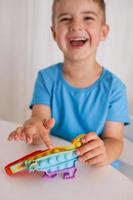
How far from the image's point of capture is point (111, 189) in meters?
0.55

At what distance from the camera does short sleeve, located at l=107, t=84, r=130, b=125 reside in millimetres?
859

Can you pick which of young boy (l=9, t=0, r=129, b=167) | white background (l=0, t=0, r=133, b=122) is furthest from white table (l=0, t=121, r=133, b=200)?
white background (l=0, t=0, r=133, b=122)

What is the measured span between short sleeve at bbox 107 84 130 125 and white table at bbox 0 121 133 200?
0.25m

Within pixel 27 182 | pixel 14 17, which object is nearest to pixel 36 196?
pixel 27 182

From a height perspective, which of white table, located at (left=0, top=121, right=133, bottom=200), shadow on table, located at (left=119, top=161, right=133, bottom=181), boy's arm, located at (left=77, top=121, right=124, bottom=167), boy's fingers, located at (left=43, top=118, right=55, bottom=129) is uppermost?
boy's fingers, located at (left=43, top=118, right=55, bottom=129)

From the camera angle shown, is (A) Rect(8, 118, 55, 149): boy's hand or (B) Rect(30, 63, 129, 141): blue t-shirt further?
(B) Rect(30, 63, 129, 141): blue t-shirt

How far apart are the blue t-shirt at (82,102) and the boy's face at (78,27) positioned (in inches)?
3.3

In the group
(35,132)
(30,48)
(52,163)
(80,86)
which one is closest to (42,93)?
(80,86)

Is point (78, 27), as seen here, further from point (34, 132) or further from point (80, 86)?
point (34, 132)

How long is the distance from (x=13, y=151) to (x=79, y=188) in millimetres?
186

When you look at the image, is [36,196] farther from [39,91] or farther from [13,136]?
[39,91]

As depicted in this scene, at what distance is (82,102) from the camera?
0.89m

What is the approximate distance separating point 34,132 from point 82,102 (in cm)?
24

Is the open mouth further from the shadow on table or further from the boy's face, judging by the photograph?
the shadow on table
